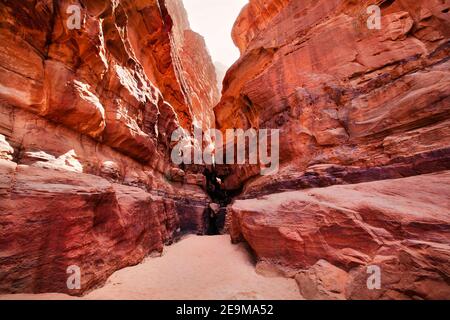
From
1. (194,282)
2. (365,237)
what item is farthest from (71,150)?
(365,237)

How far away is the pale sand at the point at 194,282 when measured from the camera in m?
5.52

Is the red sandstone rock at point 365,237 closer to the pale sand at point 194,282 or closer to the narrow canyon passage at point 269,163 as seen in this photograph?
the narrow canyon passage at point 269,163

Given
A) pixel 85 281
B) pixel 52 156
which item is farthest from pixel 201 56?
pixel 85 281

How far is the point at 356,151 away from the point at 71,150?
11674 millimetres

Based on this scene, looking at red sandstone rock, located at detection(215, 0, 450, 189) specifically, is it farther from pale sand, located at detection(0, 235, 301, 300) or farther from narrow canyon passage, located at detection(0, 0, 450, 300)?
pale sand, located at detection(0, 235, 301, 300)

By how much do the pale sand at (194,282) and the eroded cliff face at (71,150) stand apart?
20.0 inches

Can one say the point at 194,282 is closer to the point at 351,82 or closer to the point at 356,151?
the point at 356,151

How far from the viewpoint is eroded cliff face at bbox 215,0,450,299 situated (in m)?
4.79

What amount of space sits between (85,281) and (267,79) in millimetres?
13484

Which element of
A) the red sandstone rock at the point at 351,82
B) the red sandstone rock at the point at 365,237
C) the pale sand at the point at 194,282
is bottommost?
the pale sand at the point at 194,282

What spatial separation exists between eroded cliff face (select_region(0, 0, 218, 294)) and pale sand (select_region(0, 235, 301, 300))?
1.67ft

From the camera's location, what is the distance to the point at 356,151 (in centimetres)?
807

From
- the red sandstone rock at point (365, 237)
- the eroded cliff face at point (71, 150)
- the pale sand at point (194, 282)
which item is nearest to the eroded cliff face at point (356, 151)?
the red sandstone rock at point (365, 237)

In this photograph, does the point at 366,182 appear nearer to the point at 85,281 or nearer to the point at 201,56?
the point at 85,281
